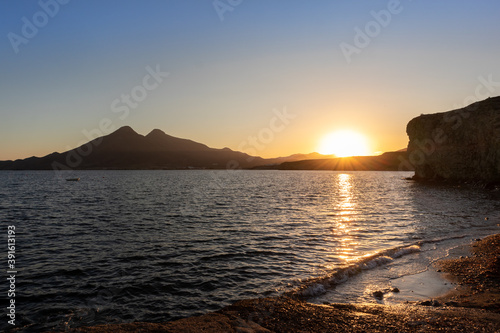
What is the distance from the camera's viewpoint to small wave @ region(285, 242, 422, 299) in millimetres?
13996

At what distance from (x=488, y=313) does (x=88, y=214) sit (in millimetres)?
38619

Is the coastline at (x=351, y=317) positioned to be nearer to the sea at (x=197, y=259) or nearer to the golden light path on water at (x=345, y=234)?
the sea at (x=197, y=259)

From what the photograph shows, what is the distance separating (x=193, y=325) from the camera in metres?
9.76

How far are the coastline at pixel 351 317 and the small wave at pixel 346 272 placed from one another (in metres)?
2.00

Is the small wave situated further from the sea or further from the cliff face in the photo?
the cliff face

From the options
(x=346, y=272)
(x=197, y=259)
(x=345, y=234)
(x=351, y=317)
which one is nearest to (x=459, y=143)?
(x=345, y=234)

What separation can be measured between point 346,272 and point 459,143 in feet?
302

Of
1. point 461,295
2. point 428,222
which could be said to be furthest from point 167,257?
point 428,222

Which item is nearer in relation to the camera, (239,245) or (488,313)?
(488,313)

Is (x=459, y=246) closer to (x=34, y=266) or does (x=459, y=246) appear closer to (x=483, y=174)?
(x=34, y=266)

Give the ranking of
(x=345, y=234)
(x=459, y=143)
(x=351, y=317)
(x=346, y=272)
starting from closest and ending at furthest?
(x=351, y=317), (x=346, y=272), (x=345, y=234), (x=459, y=143)

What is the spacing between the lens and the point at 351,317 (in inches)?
405

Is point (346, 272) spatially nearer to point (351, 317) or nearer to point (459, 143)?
point (351, 317)

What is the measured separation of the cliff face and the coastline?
80.5m
